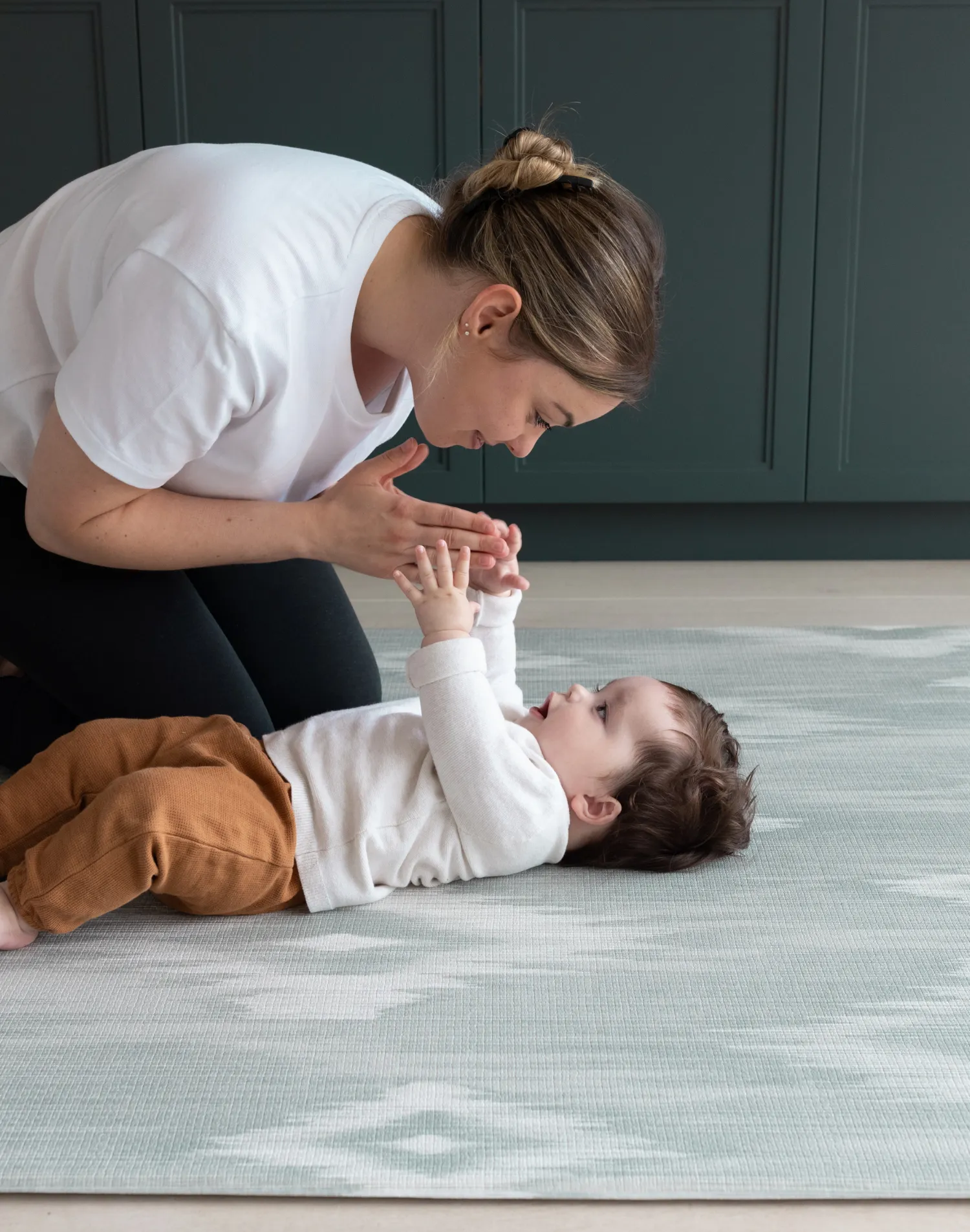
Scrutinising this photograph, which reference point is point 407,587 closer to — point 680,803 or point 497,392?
point 497,392

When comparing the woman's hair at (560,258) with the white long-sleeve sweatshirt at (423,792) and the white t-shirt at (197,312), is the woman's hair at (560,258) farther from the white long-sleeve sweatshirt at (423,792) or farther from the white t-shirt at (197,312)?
the white long-sleeve sweatshirt at (423,792)

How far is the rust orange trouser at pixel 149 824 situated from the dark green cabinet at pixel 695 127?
1581 millimetres

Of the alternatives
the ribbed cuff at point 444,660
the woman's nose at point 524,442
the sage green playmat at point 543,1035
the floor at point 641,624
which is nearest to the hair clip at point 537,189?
the woman's nose at point 524,442

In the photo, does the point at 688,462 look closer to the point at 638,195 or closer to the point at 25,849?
the point at 638,195

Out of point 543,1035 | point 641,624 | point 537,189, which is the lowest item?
point 641,624

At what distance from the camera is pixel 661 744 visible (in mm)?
1391

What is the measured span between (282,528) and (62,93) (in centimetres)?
182

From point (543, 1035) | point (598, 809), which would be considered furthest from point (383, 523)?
point (543, 1035)

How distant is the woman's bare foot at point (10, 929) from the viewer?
1251 mm

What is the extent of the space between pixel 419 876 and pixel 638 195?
1814 millimetres

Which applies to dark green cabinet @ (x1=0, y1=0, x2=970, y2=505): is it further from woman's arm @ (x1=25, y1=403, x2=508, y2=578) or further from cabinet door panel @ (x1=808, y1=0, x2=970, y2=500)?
woman's arm @ (x1=25, y1=403, x2=508, y2=578)

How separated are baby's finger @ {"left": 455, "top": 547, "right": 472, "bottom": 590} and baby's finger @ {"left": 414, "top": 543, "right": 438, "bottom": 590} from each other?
25 millimetres

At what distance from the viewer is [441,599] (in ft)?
4.45

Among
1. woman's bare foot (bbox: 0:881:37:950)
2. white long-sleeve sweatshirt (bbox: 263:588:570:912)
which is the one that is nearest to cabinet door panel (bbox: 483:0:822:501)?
white long-sleeve sweatshirt (bbox: 263:588:570:912)
